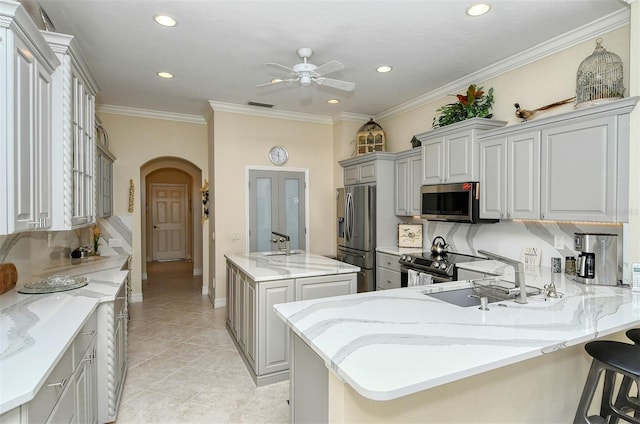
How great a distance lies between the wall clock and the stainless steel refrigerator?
3.50ft

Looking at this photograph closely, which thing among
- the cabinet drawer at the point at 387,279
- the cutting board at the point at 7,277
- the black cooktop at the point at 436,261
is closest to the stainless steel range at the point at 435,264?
the black cooktop at the point at 436,261

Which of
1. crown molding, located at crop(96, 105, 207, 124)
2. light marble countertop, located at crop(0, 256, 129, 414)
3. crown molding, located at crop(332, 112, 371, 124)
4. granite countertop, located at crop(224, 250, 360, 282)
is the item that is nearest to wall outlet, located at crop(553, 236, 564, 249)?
granite countertop, located at crop(224, 250, 360, 282)

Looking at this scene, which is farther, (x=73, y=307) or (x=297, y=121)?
(x=297, y=121)

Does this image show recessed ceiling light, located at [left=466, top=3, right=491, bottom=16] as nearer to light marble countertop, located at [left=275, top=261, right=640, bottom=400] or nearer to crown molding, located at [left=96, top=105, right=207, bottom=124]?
light marble countertop, located at [left=275, top=261, right=640, bottom=400]

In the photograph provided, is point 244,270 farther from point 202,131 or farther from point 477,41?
point 202,131

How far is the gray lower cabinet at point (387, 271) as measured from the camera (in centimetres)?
420

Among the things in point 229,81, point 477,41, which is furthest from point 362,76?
point 229,81

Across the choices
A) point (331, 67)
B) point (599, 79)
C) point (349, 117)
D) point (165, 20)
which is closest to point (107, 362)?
point (165, 20)

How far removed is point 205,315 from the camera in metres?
4.75

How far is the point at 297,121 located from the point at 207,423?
438 centimetres

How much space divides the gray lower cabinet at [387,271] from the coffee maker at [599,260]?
1.94 meters

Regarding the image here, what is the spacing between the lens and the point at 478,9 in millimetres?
2584

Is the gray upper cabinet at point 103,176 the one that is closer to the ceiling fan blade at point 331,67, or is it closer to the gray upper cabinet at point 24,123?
the gray upper cabinet at point 24,123

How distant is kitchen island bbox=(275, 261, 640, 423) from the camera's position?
1.23m
